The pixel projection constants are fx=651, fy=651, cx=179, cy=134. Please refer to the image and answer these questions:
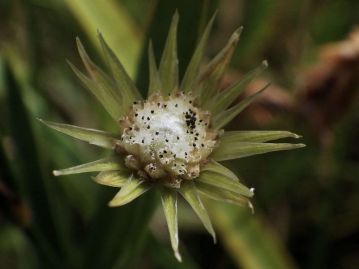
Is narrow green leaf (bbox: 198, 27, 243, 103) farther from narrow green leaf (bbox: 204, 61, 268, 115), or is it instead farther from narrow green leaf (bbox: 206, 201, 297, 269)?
narrow green leaf (bbox: 206, 201, 297, 269)

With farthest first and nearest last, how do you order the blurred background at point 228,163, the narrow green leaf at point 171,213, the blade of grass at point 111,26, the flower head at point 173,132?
1. the blade of grass at point 111,26
2. the blurred background at point 228,163
3. the flower head at point 173,132
4. the narrow green leaf at point 171,213

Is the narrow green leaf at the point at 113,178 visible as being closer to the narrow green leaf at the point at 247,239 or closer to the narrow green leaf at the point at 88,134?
the narrow green leaf at the point at 88,134

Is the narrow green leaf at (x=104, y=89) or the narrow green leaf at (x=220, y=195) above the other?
the narrow green leaf at (x=104, y=89)

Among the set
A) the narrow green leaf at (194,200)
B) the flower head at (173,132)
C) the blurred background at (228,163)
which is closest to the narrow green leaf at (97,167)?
the flower head at (173,132)

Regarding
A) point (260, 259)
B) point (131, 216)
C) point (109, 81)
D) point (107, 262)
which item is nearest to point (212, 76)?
point (109, 81)

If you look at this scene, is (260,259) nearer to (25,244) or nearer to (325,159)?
(325,159)

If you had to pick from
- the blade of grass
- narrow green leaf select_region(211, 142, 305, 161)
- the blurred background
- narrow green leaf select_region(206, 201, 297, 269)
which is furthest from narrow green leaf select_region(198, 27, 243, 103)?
narrow green leaf select_region(206, 201, 297, 269)

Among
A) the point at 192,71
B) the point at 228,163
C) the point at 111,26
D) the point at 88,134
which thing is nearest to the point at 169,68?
the point at 192,71

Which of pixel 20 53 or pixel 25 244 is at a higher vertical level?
pixel 20 53

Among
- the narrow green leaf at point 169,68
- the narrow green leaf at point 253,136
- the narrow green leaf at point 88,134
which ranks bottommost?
the narrow green leaf at point 253,136
